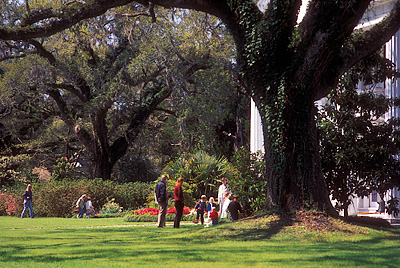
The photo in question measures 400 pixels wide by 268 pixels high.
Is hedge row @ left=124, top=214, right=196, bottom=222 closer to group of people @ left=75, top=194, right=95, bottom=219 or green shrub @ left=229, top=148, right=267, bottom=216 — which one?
green shrub @ left=229, top=148, right=267, bottom=216

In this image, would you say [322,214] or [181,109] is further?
[181,109]

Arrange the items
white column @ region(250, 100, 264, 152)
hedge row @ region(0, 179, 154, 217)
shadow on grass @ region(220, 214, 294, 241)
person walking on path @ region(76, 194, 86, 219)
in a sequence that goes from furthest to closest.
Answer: hedge row @ region(0, 179, 154, 217), person walking on path @ region(76, 194, 86, 219), white column @ region(250, 100, 264, 152), shadow on grass @ region(220, 214, 294, 241)

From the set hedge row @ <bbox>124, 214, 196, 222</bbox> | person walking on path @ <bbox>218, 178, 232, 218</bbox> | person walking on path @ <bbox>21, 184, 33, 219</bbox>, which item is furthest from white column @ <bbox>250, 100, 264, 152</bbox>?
person walking on path @ <bbox>21, 184, 33, 219</bbox>

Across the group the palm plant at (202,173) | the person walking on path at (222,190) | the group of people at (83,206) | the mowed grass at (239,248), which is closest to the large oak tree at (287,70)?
the mowed grass at (239,248)

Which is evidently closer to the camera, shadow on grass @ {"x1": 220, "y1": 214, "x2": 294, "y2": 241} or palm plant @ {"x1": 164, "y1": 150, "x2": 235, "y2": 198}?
shadow on grass @ {"x1": 220, "y1": 214, "x2": 294, "y2": 241}

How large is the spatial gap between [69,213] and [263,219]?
17.9 m

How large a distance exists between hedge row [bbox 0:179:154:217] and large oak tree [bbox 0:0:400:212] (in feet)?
55.1

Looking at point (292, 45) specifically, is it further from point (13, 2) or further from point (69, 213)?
point (13, 2)

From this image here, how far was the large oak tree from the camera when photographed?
12133 millimetres

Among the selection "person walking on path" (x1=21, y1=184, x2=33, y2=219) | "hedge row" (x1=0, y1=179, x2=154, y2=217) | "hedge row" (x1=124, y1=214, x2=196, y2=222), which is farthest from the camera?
"hedge row" (x1=0, y1=179, x2=154, y2=217)

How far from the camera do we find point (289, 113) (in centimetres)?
1236

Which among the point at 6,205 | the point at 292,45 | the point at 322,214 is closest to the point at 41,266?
the point at 322,214

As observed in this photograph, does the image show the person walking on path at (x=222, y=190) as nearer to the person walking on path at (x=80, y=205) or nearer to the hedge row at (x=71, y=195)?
the person walking on path at (x=80, y=205)

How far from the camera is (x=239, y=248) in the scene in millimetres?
9695
